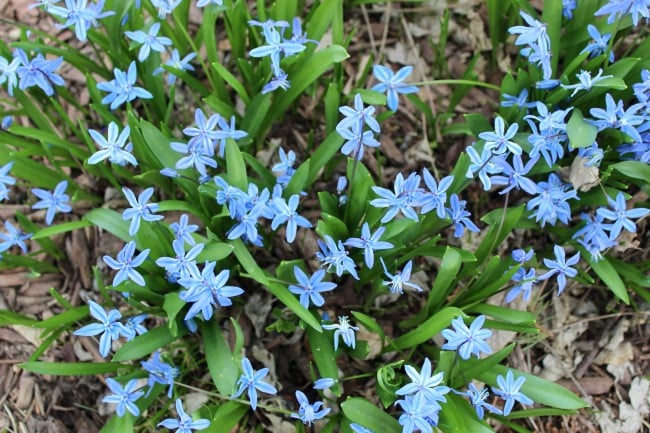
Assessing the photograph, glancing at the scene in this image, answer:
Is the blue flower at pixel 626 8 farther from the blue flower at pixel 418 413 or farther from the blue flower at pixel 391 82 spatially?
the blue flower at pixel 418 413

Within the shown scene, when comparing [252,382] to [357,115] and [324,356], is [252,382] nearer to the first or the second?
[324,356]

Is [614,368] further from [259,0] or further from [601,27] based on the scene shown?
[259,0]

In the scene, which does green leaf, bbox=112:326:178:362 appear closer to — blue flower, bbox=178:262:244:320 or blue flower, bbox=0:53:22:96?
blue flower, bbox=178:262:244:320

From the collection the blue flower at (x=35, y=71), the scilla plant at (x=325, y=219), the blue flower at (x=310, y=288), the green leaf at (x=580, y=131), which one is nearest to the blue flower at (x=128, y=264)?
the scilla plant at (x=325, y=219)

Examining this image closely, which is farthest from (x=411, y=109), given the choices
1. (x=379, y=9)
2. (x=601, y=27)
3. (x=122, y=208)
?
(x=122, y=208)

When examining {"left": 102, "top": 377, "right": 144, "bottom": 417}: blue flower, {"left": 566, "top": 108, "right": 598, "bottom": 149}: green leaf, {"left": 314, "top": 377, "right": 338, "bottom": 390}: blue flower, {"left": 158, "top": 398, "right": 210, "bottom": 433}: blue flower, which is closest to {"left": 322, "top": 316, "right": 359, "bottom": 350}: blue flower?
Answer: {"left": 314, "top": 377, "right": 338, "bottom": 390}: blue flower

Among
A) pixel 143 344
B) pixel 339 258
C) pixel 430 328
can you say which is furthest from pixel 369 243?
pixel 143 344
